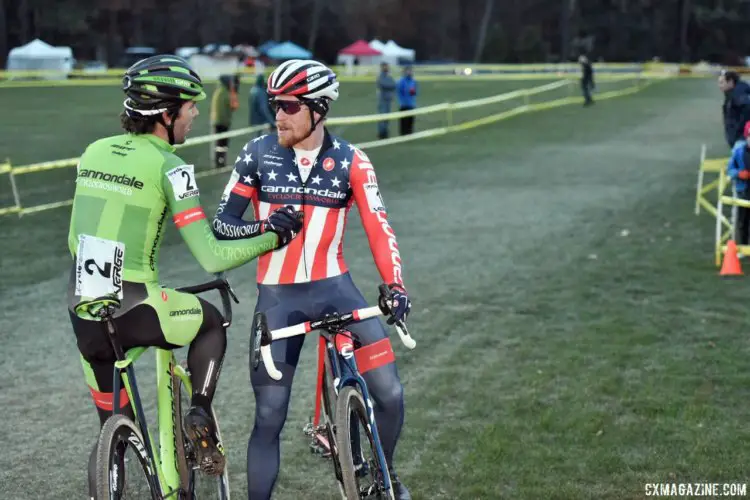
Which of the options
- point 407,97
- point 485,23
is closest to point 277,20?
point 485,23

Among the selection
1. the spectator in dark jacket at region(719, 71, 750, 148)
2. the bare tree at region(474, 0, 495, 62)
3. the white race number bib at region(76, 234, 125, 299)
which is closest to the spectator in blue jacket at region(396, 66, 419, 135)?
the spectator in dark jacket at region(719, 71, 750, 148)

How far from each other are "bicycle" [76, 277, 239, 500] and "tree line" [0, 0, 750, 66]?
8627 centimetres

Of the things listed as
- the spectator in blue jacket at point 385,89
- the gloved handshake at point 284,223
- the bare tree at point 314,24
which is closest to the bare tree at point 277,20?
the bare tree at point 314,24

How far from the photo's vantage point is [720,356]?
913 cm

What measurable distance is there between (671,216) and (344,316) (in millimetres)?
12711

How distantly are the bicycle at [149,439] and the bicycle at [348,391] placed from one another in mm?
344

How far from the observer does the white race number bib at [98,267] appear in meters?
4.44

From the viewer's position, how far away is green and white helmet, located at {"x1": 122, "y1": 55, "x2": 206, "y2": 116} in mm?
4594

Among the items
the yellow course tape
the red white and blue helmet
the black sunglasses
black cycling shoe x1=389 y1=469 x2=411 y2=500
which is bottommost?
the yellow course tape

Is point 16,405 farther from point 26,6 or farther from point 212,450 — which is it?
point 26,6

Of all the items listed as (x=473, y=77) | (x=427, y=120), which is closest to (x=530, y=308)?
(x=427, y=120)

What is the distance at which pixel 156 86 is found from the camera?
459cm

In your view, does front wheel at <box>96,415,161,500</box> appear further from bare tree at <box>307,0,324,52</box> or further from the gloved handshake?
bare tree at <box>307,0,324,52</box>

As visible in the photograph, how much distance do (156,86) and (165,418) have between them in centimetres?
138
